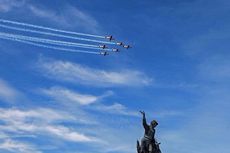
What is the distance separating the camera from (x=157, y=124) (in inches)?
3937

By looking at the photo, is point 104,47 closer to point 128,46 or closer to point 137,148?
point 128,46

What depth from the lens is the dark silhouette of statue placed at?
321ft

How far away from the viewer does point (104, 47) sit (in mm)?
116875

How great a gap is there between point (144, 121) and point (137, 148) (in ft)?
12.2

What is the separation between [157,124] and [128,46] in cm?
2591

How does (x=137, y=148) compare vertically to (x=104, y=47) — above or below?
below

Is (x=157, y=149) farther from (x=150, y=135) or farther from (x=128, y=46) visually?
(x=128, y=46)

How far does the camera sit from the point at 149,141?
3875 inches

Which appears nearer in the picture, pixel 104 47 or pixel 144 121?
pixel 144 121

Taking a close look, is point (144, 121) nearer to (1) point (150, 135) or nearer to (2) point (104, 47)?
(1) point (150, 135)

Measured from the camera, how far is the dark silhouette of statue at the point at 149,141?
9775cm

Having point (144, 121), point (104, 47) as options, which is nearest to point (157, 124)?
point (144, 121)

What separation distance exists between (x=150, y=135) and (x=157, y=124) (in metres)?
1.92

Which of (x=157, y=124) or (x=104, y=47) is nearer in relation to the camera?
(x=157, y=124)
